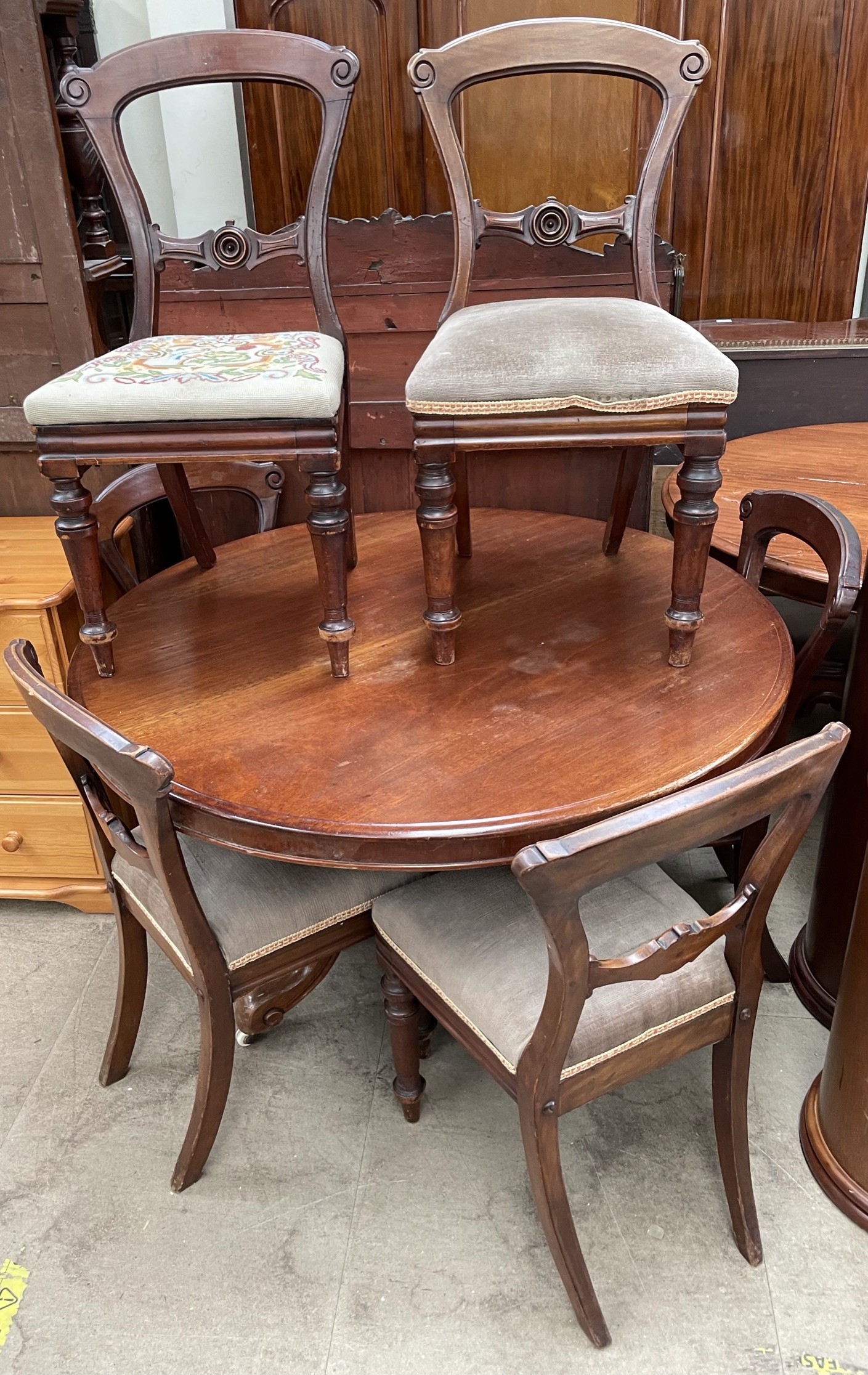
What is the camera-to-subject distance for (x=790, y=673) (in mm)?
1518

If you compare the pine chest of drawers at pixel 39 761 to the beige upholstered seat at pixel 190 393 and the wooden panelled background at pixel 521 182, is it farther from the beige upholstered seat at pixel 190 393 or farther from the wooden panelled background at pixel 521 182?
the beige upholstered seat at pixel 190 393

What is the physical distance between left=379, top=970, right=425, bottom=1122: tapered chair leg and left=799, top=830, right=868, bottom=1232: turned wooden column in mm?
667

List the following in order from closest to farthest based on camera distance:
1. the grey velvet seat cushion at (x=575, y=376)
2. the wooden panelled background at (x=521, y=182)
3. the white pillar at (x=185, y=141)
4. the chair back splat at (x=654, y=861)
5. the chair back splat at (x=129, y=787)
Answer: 1. the chair back splat at (x=654, y=861)
2. the chair back splat at (x=129, y=787)
3. the grey velvet seat cushion at (x=575, y=376)
4. the wooden panelled background at (x=521, y=182)
5. the white pillar at (x=185, y=141)

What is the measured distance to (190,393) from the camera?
141cm

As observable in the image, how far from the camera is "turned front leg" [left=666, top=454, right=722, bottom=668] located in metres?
1.41

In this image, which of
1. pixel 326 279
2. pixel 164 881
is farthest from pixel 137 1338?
pixel 326 279

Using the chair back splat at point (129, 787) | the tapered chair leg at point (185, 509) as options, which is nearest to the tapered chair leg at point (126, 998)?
the chair back splat at point (129, 787)

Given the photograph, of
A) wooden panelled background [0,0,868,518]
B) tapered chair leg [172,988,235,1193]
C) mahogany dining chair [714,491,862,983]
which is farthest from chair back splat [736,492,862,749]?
tapered chair leg [172,988,235,1193]

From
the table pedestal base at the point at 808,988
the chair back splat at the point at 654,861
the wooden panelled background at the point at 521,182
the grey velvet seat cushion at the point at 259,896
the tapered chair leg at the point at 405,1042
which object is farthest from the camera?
the wooden panelled background at the point at 521,182

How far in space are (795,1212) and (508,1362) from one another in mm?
523

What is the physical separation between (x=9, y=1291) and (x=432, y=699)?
1.12 m

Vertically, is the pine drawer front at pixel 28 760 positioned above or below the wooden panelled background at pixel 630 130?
below

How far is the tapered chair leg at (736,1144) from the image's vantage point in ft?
4.72

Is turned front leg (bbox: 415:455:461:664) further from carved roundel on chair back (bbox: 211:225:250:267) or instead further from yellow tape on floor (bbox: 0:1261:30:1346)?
yellow tape on floor (bbox: 0:1261:30:1346)
